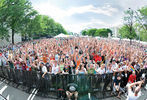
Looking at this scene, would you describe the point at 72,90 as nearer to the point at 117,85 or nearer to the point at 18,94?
the point at 117,85

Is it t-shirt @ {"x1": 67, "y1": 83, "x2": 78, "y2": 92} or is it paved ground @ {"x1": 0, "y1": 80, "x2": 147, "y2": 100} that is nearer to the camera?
t-shirt @ {"x1": 67, "y1": 83, "x2": 78, "y2": 92}

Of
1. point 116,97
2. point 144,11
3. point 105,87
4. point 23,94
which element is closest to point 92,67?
point 105,87

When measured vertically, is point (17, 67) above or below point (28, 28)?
below

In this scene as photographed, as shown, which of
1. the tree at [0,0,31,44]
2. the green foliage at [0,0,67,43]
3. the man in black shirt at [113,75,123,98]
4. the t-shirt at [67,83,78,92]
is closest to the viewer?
the t-shirt at [67,83,78,92]

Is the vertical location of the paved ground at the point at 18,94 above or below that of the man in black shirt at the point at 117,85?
below

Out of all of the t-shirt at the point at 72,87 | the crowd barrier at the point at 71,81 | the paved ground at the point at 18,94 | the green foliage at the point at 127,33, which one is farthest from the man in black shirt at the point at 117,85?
the green foliage at the point at 127,33

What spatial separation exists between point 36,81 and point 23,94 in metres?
0.98

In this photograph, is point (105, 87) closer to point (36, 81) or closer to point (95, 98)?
point (95, 98)

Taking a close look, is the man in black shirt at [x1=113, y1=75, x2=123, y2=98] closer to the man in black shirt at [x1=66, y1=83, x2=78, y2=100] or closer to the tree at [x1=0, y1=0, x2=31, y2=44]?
the man in black shirt at [x1=66, y1=83, x2=78, y2=100]

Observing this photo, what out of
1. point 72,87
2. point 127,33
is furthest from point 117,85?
point 127,33

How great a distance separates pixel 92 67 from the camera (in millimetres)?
6957

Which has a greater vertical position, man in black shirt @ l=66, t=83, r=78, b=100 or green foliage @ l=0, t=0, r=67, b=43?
green foliage @ l=0, t=0, r=67, b=43

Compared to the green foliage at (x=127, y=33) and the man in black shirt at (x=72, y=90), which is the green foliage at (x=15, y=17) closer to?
the man in black shirt at (x=72, y=90)

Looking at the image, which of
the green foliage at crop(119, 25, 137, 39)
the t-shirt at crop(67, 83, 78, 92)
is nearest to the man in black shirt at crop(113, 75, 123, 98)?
the t-shirt at crop(67, 83, 78, 92)
